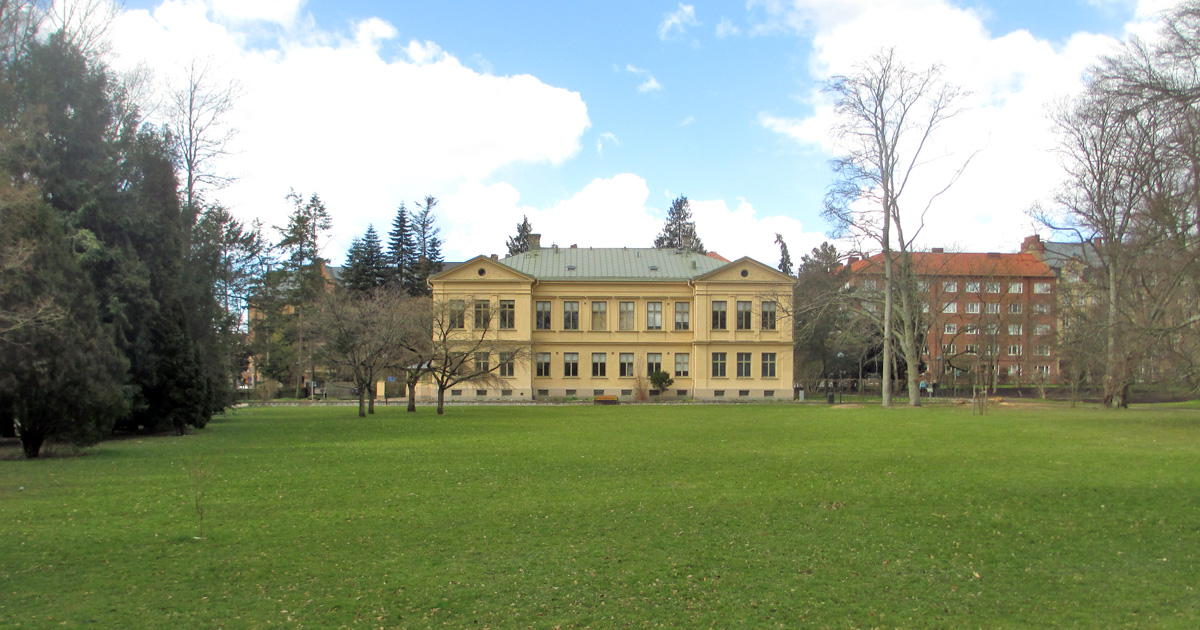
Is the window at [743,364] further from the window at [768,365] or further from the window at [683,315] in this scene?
the window at [683,315]

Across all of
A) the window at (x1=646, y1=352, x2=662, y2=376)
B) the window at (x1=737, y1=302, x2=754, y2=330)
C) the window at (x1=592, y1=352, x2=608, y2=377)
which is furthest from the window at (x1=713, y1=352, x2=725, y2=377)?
the window at (x1=592, y1=352, x2=608, y2=377)

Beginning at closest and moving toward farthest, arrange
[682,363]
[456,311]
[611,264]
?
[456,311] → [682,363] → [611,264]

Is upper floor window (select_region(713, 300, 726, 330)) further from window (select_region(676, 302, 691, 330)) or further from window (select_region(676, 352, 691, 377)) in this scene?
window (select_region(676, 352, 691, 377))

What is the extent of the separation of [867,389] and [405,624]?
6634cm

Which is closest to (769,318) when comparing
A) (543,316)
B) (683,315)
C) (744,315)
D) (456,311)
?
(744,315)

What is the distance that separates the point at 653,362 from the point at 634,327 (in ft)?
9.47

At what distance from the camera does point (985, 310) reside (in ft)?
193

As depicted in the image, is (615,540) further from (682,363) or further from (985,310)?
(985,310)

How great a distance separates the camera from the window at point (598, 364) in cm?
5644

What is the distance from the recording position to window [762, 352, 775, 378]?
55.5 m

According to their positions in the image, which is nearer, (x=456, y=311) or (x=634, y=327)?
(x=456, y=311)

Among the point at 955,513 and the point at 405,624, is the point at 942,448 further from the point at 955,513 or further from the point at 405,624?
the point at 405,624

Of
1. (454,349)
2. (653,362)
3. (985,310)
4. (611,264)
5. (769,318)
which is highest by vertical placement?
(611,264)

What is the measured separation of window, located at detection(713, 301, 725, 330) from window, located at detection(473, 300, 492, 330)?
629 inches
